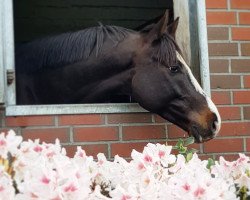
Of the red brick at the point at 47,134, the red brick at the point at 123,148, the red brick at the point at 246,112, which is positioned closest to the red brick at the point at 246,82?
the red brick at the point at 246,112

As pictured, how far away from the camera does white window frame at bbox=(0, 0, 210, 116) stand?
305 centimetres

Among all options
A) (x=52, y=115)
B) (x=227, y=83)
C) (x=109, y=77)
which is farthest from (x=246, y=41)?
(x=52, y=115)

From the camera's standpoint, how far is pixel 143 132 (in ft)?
10.8

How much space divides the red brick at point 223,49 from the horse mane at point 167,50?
257 millimetres

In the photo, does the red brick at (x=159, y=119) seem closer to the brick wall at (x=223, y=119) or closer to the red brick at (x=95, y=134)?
the brick wall at (x=223, y=119)

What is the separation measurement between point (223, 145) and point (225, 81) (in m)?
0.37

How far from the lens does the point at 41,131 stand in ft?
10.3

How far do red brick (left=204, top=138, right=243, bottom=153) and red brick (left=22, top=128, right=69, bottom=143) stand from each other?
84 cm

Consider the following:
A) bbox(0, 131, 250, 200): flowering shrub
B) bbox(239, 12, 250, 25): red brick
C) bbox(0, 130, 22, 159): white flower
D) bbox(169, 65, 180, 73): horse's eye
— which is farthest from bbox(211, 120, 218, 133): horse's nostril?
bbox(0, 130, 22, 159): white flower

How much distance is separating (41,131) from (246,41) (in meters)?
1.34

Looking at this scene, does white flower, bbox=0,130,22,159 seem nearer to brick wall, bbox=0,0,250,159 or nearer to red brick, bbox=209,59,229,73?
brick wall, bbox=0,0,250,159

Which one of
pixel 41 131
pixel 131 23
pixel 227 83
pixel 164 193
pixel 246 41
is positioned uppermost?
pixel 131 23

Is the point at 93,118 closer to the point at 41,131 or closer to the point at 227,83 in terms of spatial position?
the point at 41,131

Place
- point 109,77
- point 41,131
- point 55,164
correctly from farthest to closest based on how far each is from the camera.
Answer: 1. point 109,77
2. point 41,131
3. point 55,164
